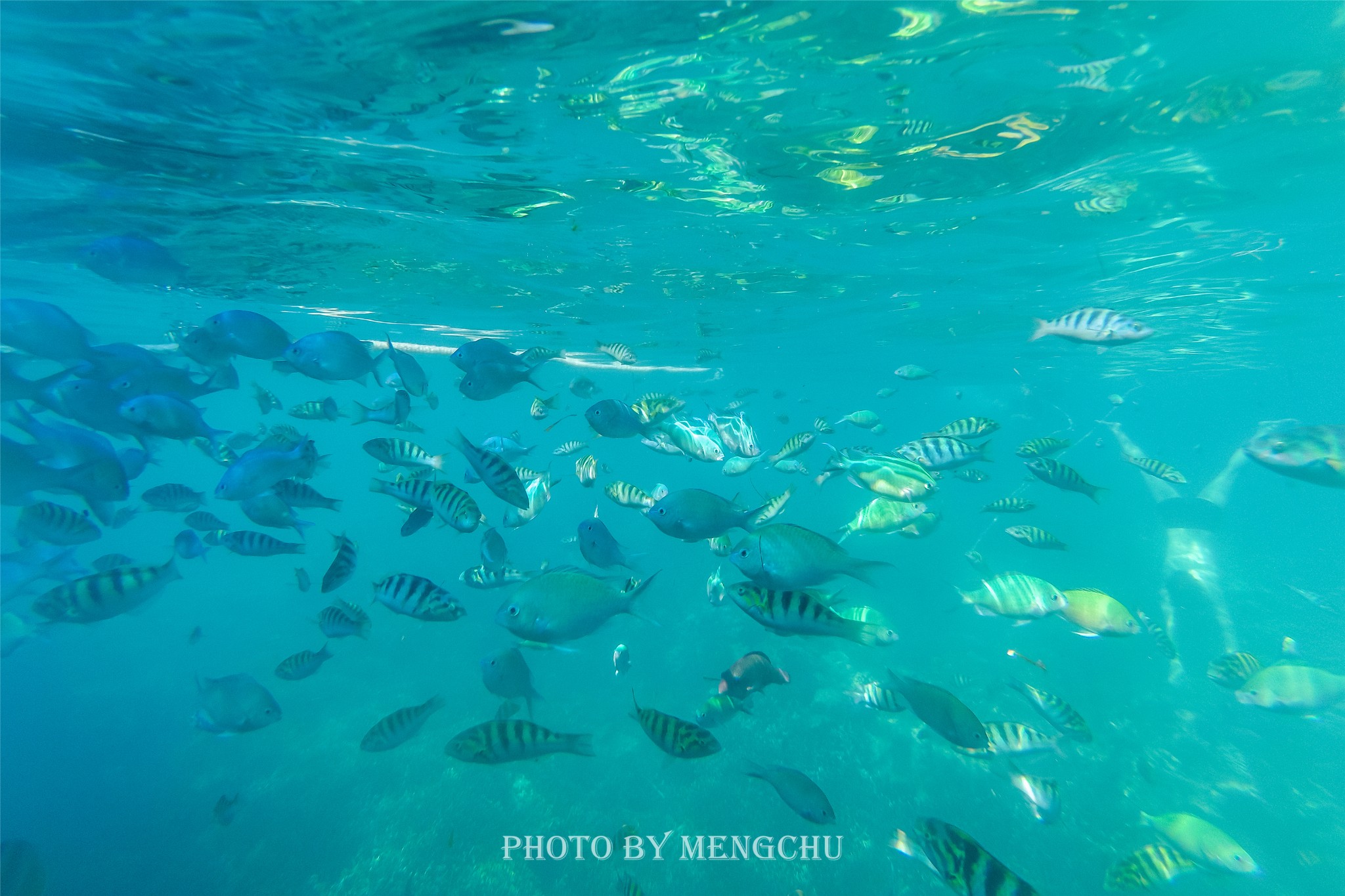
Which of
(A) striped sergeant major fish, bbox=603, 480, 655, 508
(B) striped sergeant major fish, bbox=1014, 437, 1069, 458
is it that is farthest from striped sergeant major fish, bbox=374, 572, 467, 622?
(B) striped sergeant major fish, bbox=1014, 437, 1069, 458

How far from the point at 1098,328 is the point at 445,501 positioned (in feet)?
27.1

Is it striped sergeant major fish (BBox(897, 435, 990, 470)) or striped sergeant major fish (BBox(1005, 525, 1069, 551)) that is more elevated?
striped sergeant major fish (BBox(897, 435, 990, 470))

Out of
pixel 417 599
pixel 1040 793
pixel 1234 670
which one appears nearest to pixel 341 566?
pixel 417 599

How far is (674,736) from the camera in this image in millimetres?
4742

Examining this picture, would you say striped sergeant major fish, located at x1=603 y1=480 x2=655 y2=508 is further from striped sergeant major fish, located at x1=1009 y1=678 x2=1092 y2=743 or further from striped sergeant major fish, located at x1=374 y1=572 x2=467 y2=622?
striped sergeant major fish, located at x1=1009 y1=678 x2=1092 y2=743

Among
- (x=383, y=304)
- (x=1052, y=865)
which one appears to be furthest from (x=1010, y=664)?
(x=383, y=304)

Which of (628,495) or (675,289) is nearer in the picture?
(628,495)

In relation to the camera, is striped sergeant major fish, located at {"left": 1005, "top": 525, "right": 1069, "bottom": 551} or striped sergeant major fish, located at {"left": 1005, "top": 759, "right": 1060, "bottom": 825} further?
striped sergeant major fish, located at {"left": 1005, "top": 525, "right": 1069, "bottom": 551}

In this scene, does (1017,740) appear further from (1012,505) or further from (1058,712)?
(1012,505)

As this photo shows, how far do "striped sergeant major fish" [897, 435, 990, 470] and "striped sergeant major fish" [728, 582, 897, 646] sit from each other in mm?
3675

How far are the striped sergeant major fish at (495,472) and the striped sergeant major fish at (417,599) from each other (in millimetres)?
1222

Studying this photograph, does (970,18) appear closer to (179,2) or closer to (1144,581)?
(179,2)

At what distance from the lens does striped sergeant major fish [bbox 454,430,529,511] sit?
16.1ft

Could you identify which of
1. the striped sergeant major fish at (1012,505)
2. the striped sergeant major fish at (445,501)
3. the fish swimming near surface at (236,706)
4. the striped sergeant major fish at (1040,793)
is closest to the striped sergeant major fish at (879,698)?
the striped sergeant major fish at (1040,793)
